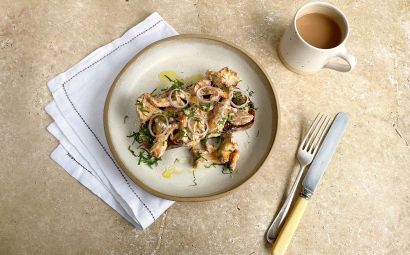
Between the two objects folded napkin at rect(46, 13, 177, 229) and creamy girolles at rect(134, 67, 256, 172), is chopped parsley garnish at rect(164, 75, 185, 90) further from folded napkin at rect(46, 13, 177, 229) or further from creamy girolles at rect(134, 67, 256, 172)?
folded napkin at rect(46, 13, 177, 229)

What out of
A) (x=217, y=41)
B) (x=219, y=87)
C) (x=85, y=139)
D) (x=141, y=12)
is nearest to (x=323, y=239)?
(x=219, y=87)

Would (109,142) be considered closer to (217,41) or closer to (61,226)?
(61,226)

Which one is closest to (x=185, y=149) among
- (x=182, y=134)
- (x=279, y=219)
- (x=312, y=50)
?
(x=182, y=134)

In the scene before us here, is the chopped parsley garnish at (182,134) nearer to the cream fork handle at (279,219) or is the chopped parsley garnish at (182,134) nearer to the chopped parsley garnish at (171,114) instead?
the chopped parsley garnish at (171,114)

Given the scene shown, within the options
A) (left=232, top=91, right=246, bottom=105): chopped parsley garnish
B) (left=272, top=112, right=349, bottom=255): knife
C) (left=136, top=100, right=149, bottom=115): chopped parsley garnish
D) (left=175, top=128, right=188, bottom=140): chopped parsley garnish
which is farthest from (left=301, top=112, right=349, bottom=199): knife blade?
(left=136, top=100, right=149, bottom=115): chopped parsley garnish

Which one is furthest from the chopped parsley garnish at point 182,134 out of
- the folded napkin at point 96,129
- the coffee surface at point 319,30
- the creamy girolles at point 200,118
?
the coffee surface at point 319,30

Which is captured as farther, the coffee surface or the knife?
the coffee surface
